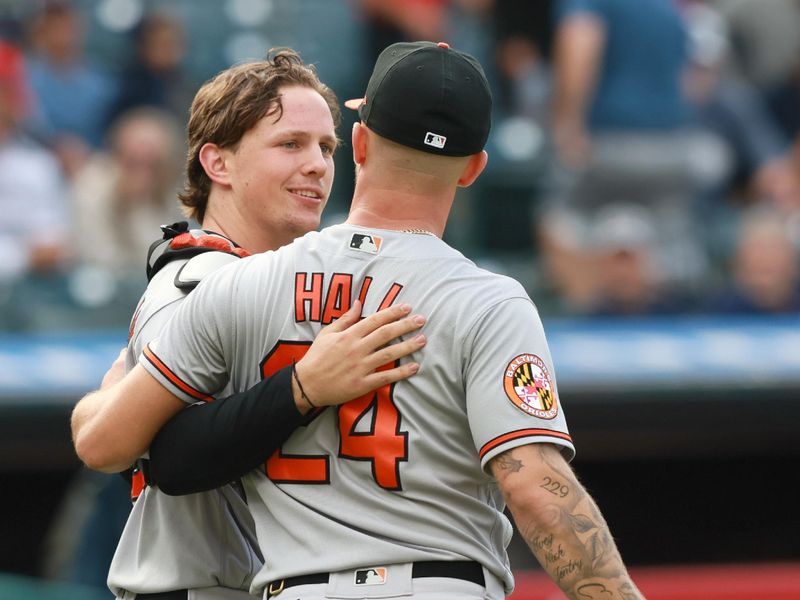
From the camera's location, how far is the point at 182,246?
2902 mm

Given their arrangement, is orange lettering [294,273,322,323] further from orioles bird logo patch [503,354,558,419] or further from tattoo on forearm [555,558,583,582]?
tattoo on forearm [555,558,583,582]

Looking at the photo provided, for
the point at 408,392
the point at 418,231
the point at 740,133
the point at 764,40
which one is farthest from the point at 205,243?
the point at 764,40

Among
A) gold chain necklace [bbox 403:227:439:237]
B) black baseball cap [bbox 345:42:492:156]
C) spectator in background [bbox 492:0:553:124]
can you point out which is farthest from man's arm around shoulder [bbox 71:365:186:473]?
spectator in background [bbox 492:0:553:124]

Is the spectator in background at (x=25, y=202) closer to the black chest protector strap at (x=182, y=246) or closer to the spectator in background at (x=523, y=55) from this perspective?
the spectator in background at (x=523, y=55)

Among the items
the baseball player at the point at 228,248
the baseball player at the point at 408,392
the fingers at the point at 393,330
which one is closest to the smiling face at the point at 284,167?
the baseball player at the point at 228,248

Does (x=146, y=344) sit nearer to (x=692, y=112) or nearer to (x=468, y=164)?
(x=468, y=164)

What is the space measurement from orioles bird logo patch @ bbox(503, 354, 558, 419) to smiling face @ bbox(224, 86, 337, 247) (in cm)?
90

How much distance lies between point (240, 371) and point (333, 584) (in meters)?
0.44

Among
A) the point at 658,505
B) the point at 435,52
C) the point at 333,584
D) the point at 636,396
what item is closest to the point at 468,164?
the point at 435,52

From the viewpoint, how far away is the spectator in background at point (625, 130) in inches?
304

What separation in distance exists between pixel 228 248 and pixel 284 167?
0.96 feet

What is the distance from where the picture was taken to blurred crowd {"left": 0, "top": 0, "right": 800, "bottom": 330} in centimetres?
741

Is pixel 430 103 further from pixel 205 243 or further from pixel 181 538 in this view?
pixel 181 538

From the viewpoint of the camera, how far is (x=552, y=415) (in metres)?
2.43
